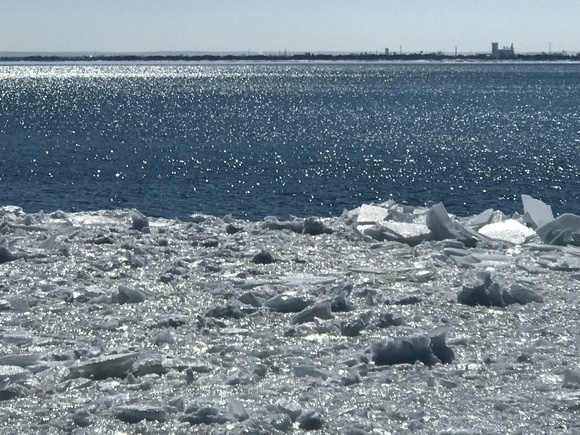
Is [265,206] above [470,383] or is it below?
below

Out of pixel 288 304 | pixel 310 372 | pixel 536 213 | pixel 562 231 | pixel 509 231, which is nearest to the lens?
pixel 310 372

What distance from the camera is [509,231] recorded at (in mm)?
11727

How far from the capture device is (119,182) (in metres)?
32.7

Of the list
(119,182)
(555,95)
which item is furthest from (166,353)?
(555,95)

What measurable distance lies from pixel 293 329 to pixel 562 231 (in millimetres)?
5526

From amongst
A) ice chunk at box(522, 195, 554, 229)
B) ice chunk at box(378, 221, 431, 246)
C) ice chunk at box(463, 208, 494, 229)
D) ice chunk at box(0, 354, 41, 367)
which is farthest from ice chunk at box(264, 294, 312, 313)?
ice chunk at box(522, 195, 554, 229)

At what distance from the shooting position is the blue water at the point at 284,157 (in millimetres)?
28906

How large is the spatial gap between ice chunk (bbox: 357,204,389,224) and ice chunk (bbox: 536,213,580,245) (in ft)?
7.61

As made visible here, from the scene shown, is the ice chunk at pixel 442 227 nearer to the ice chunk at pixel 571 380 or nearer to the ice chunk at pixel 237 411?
the ice chunk at pixel 571 380

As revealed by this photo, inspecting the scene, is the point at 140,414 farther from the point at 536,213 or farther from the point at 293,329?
the point at 536,213

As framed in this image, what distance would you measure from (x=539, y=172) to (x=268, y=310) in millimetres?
31004

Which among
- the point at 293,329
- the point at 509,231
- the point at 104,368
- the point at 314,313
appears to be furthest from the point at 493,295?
the point at 104,368

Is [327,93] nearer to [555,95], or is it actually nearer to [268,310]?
[555,95]

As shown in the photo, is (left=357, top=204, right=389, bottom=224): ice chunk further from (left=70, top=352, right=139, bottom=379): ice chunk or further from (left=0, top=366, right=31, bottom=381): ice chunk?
(left=0, top=366, right=31, bottom=381): ice chunk
